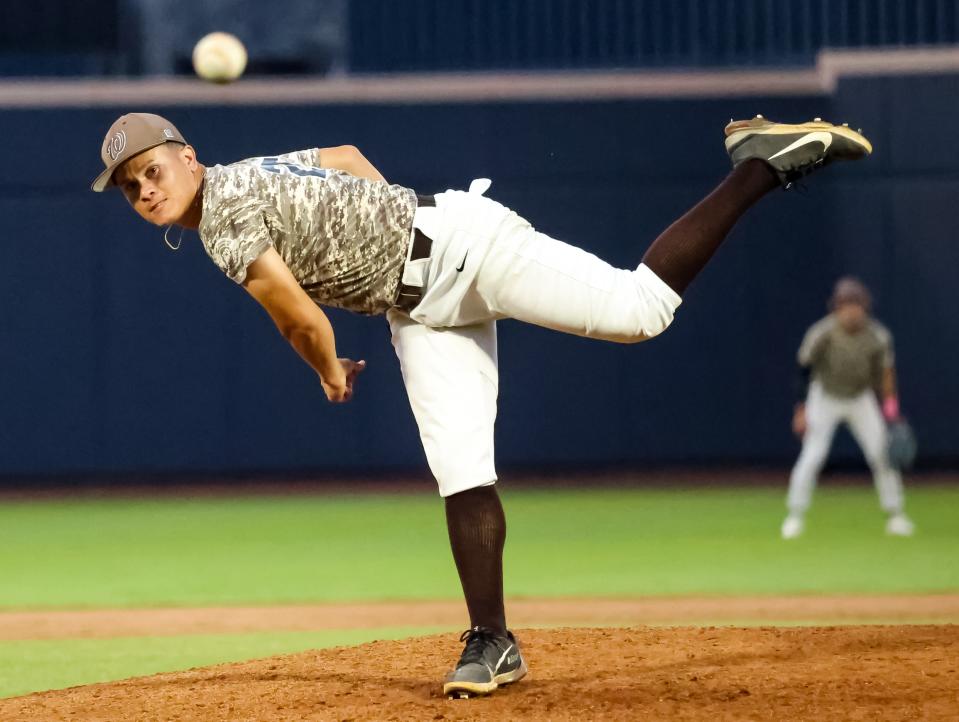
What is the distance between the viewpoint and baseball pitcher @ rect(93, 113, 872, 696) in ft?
13.5

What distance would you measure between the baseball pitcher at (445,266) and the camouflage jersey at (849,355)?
5.55 m

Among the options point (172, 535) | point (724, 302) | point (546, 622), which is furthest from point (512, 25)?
point (546, 622)

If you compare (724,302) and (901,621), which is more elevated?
(724,302)

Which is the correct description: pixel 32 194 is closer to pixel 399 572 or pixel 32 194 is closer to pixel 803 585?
pixel 399 572

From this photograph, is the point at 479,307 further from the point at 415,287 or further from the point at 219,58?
the point at 219,58

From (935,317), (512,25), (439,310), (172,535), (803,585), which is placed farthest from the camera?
(512,25)

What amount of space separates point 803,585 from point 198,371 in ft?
26.1

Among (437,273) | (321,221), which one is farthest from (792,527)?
(321,221)

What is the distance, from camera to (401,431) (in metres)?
14.4

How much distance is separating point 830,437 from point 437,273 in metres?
6.26

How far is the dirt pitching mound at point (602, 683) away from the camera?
4250mm

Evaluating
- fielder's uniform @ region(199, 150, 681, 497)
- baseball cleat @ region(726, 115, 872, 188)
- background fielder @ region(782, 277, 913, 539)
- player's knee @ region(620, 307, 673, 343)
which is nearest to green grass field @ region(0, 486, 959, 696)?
background fielder @ region(782, 277, 913, 539)

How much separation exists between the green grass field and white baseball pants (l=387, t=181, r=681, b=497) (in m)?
2.16

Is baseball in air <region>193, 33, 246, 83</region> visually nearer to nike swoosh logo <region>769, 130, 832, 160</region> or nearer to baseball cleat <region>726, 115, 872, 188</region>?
baseball cleat <region>726, 115, 872, 188</region>
